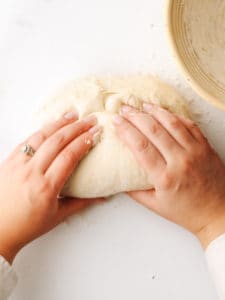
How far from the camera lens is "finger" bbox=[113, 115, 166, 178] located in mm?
854

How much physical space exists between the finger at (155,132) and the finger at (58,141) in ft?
0.21

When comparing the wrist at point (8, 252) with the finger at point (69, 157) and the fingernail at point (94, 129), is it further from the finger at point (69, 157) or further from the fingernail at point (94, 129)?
the fingernail at point (94, 129)

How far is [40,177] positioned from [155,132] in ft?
0.64

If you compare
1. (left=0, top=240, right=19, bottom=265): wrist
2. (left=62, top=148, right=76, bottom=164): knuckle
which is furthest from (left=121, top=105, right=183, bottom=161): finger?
(left=0, top=240, right=19, bottom=265): wrist

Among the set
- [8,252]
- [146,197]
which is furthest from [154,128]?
[8,252]

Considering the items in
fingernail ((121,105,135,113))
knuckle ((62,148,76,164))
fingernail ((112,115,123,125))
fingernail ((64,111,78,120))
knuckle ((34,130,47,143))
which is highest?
fingernail ((64,111,78,120))

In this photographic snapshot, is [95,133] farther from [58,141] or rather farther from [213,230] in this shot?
[213,230]

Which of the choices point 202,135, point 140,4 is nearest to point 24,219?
point 202,135

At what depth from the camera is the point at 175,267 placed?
938 millimetres

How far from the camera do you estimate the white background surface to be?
938 millimetres

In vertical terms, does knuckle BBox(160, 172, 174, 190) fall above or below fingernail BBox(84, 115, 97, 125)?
below

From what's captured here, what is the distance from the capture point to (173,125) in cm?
87

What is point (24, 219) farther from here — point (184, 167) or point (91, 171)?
point (184, 167)

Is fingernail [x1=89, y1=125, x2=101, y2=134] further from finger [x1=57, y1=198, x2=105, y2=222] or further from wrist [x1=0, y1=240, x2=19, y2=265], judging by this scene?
wrist [x1=0, y1=240, x2=19, y2=265]
